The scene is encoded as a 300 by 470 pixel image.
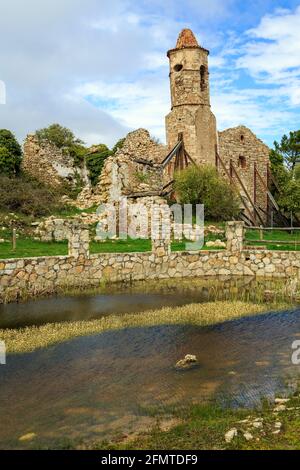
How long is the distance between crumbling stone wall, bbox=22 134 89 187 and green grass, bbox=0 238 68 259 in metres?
9.42

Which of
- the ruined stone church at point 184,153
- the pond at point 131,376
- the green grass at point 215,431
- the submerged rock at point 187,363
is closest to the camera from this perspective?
the green grass at point 215,431

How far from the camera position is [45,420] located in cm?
686

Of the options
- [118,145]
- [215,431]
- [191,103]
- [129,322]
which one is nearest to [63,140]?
[118,145]

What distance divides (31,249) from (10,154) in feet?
38.4

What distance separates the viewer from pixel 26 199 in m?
25.3

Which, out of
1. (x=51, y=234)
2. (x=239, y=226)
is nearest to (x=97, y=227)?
(x=51, y=234)

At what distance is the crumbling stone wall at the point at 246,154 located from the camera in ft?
113

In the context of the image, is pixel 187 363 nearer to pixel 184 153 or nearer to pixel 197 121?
pixel 184 153

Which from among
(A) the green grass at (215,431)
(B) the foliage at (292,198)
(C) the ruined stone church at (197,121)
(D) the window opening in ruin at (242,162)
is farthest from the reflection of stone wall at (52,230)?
(D) the window opening in ruin at (242,162)

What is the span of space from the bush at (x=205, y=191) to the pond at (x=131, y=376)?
15.4m

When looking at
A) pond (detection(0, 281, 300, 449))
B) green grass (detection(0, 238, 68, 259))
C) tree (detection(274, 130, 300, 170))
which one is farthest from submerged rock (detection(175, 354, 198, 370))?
tree (detection(274, 130, 300, 170))

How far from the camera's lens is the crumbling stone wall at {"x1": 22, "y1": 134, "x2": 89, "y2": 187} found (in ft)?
99.0

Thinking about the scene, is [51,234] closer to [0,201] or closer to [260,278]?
[0,201]

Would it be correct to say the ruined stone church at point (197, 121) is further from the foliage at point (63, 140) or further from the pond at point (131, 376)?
the pond at point (131, 376)
